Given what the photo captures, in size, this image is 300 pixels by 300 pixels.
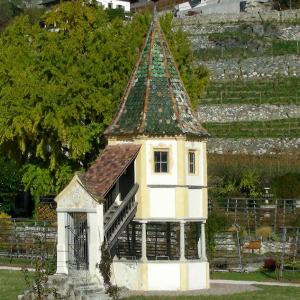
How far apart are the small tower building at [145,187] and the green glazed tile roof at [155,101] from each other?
26 mm

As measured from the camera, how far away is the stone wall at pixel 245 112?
9275 cm

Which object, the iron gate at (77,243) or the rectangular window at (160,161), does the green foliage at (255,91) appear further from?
the iron gate at (77,243)

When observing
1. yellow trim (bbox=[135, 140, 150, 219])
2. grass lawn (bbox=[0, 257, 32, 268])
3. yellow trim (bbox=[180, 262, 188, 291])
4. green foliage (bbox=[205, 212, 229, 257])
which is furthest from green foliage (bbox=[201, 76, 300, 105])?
yellow trim (bbox=[180, 262, 188, 291])

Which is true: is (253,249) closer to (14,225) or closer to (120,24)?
(14,225)

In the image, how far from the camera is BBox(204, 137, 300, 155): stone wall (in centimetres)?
8394

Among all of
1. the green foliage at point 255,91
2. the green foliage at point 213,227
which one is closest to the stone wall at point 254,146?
the green foliage at point 255,91

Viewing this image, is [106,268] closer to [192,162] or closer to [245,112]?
[192,162]

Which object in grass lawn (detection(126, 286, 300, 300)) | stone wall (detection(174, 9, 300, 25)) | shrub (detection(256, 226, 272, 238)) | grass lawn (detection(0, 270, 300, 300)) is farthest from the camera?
stone wall (detection(174, 9, 300, 25))

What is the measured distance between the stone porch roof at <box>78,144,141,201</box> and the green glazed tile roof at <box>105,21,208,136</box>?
0.45 m

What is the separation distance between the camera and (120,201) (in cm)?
3188

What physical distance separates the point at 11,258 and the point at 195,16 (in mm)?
78327

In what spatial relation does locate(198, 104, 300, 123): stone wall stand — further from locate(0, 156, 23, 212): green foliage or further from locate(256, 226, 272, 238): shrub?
locate(256, 226, 272, 238): shrub

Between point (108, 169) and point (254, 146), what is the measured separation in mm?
54796

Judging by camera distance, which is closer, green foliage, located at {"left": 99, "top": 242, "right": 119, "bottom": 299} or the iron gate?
green foliage, located at {"left": 99, "top": 242, "right": 119, "bottom": 299}
